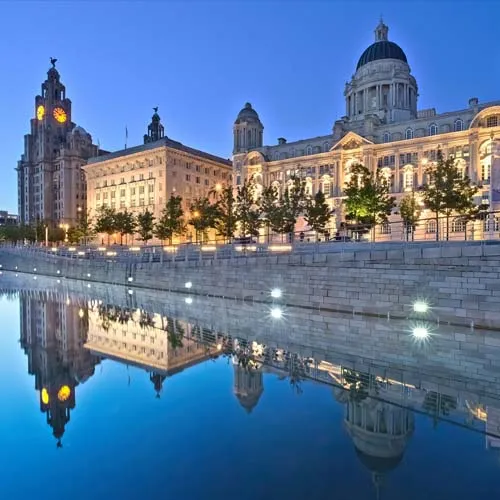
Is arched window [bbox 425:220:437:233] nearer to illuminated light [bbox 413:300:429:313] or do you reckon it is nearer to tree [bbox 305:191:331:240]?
tree [bbox 305:191:331:240]

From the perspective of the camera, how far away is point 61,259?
47906mm

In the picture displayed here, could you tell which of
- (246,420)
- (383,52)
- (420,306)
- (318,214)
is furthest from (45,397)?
(383,52)

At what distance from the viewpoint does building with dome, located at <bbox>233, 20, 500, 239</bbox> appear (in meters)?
53.6

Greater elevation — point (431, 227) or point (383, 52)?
point (383, 52)

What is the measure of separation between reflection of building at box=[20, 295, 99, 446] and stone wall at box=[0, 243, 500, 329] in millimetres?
8975

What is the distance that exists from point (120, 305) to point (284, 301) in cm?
941

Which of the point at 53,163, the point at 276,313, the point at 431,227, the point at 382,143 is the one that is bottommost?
the point at 276,313

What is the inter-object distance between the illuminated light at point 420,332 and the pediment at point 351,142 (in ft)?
168

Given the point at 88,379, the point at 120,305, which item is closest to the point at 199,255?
the point at 120,305

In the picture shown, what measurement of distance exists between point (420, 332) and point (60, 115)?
134533 millimetres

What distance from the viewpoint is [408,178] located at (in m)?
60.0

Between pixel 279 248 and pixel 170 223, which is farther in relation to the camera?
pixel 170 223

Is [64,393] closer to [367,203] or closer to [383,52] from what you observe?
[367,203]

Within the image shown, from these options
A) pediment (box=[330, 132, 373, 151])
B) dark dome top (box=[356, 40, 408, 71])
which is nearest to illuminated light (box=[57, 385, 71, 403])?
pediment (box=[330, 132, 373, 151])
